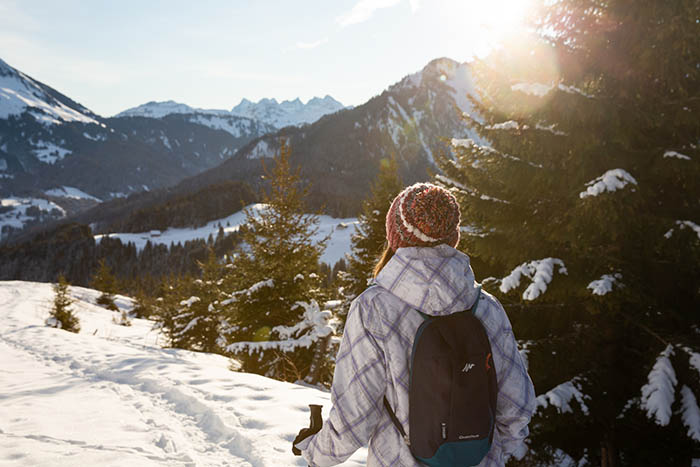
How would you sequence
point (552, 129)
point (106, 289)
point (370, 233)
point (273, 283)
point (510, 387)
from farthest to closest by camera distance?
point (106, 289), point (370, 233), point (273, 283), point (552, 129), point (510, 387)

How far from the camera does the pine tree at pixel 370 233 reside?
11.6m

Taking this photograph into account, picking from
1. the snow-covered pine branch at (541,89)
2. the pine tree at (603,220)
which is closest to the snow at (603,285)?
the pine tree at (603,220)

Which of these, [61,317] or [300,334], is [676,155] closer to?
[300,334]

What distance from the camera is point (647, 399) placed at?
153 inches

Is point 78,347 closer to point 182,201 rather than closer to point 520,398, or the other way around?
point 520,398

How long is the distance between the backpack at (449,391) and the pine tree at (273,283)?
30.5 feet

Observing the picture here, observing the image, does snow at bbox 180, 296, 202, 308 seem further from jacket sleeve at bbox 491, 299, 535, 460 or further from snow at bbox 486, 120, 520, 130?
jacket sleeve at bbox 491, 299, 535, 460

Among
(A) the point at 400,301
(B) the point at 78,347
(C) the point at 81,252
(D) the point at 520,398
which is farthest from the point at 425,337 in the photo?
(C) the point at 81,252

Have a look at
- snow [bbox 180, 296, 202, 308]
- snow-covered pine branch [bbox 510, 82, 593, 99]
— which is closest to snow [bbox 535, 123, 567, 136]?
snow-covered pine branch [bbox 510, 82, 593, 99]

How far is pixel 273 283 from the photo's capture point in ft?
34.8

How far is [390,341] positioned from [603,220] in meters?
3.78

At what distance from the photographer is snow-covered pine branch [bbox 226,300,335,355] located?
984cm

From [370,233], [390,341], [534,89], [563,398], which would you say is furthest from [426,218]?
[370,233]

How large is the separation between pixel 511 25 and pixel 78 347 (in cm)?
1182
